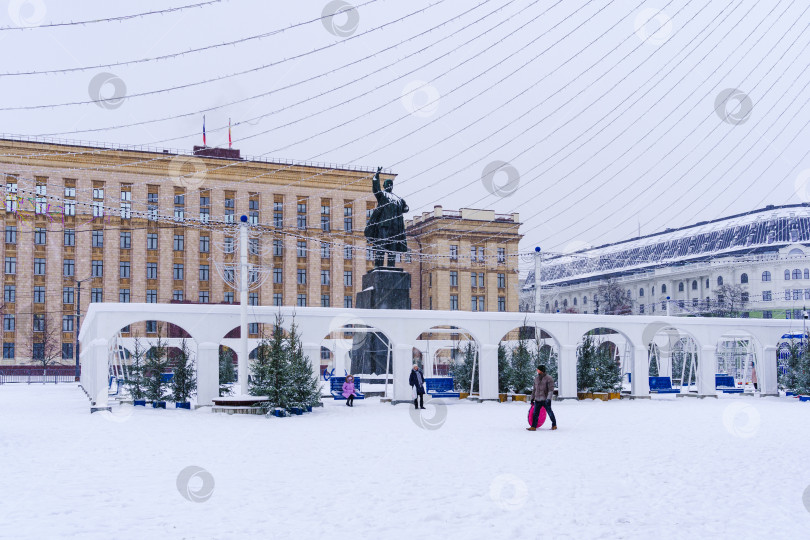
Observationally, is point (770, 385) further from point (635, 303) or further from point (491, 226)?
point (635, 303)

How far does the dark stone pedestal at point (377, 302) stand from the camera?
32.4 m

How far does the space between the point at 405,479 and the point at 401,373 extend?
50.2ft

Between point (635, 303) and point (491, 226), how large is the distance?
88.0 feet

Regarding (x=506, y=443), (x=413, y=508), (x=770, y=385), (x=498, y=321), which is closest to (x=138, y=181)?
(x=498, y=321)

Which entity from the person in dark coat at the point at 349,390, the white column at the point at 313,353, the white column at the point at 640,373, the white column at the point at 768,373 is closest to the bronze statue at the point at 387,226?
the white column at the point at 313,353

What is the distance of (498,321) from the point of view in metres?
28.4

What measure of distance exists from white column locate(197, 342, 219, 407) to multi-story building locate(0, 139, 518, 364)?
36371mm

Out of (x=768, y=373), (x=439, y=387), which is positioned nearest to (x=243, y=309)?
(x=439, y=387)

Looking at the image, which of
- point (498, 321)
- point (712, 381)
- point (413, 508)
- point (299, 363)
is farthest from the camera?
point (712, 381)

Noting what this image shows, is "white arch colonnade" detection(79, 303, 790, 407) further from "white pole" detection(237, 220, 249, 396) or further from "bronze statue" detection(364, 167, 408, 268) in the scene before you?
"bronze statue" detection(364, 167, 408, 268)

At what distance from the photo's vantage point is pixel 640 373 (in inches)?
1208

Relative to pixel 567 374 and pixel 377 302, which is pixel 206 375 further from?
pixel 567 374

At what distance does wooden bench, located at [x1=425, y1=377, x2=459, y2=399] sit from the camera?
29125 mm

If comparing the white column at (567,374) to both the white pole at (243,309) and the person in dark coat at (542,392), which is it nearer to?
the person in dark coat at (542,392)
